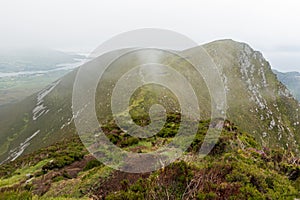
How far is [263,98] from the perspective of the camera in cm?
12444

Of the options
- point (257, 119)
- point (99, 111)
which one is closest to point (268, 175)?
point (99, 111)

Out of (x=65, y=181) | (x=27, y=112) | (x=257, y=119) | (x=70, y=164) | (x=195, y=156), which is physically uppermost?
(x=195, y=156)

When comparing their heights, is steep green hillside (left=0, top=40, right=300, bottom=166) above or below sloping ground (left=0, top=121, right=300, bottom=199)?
below

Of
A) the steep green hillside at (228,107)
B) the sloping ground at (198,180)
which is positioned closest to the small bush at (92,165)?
the sloping ground at (198,180)

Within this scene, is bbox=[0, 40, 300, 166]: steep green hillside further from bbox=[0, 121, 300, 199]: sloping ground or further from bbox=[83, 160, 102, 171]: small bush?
bbox=[0, 121, 300, 199]: sloping ground

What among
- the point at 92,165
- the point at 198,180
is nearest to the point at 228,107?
the point at 92,165

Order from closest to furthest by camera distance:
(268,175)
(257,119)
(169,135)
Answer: (268,175)
(169,135)
(257,119)

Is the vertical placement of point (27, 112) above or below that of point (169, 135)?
below

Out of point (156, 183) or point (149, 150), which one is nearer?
point (156, 183)

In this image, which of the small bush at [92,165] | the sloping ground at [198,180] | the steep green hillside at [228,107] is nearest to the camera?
the sloping ground at [198,180]

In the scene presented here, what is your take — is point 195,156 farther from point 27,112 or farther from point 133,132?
point 27,112

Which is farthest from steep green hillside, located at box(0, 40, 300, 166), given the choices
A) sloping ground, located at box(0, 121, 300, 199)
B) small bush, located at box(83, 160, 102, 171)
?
sloping ground, located at box(0, 121, 300, 199)

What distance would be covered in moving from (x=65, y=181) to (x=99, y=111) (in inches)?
2766

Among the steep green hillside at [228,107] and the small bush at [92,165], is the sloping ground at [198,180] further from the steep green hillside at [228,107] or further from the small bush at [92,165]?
the steep green hillside at [228,107]
